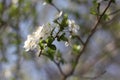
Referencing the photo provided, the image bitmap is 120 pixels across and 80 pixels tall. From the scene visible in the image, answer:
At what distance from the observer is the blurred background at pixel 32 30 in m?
4.46

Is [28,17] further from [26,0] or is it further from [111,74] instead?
[111,74]

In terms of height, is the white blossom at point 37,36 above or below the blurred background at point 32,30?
above

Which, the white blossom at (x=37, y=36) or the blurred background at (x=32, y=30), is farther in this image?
the blurred background at (x=32, y=30)

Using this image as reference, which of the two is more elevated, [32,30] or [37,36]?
[37,36]

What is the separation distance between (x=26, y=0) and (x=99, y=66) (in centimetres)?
194

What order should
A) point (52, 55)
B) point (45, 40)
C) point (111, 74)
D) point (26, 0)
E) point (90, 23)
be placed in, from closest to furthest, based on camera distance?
point (45, 40)
point (52, 55)
point (26, 0)
point (90, 23)
point (111, 74)

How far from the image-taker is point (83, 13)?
5633mm

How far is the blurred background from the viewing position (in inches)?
176

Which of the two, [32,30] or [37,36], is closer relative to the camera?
[37,36]

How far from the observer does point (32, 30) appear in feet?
16.3

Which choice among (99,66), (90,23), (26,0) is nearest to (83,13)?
(90,23)

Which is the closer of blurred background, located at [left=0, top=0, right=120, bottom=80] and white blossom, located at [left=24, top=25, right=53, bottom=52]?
white blossom, located at [left=24, top=25, right=53, bottom=52]

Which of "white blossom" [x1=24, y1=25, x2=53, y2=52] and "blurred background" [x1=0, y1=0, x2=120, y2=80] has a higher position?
"white blossom" [x1=24, y1=25, x2=53, y2=52]

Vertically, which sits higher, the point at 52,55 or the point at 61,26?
the point at 61,26
